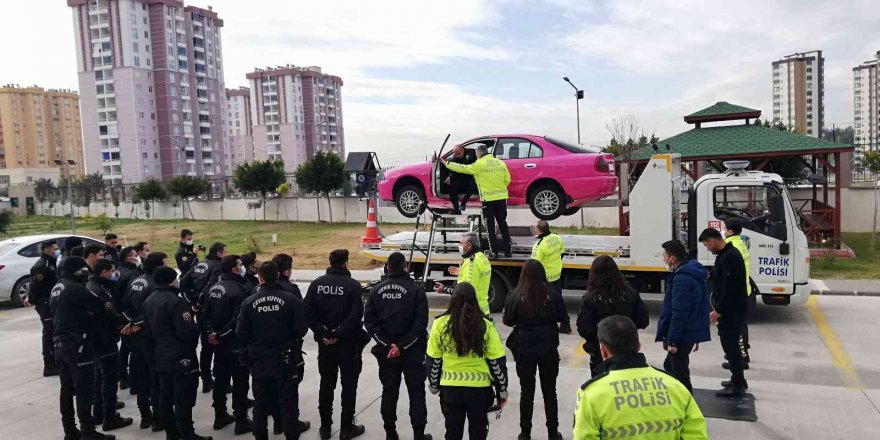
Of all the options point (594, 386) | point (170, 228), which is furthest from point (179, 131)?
point (594, 386)

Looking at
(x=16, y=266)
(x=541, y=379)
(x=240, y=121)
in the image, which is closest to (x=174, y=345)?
(x=541, y=379)

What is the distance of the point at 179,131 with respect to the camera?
263ft

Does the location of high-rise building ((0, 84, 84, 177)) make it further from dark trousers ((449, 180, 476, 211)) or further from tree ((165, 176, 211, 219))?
dark trousers ((449, 180, 476, 211))

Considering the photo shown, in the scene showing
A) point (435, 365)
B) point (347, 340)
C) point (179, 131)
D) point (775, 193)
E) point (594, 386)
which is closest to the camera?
point (594, 386)

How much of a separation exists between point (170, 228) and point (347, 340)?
33.4 metres

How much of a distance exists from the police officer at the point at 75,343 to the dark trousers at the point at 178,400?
72 cm

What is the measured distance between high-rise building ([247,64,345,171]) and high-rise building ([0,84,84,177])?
32.0 metres

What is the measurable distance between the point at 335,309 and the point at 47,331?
444cm

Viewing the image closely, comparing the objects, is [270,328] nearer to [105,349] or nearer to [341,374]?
[341,374]

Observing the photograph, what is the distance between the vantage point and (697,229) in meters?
9.37

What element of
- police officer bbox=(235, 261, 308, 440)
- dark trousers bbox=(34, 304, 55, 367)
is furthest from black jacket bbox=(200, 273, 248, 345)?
dark trousers bbox=(34, 304, 55, 367)

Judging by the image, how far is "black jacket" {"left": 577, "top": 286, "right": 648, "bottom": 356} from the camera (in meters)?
5.12

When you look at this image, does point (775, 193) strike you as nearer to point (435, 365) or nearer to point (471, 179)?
point (471, 179)

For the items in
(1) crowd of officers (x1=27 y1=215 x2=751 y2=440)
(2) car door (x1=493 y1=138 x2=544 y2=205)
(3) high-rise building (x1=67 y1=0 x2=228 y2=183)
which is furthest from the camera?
(3) high-rise building (x1=67 y1=0 x2=228 y2=183)
